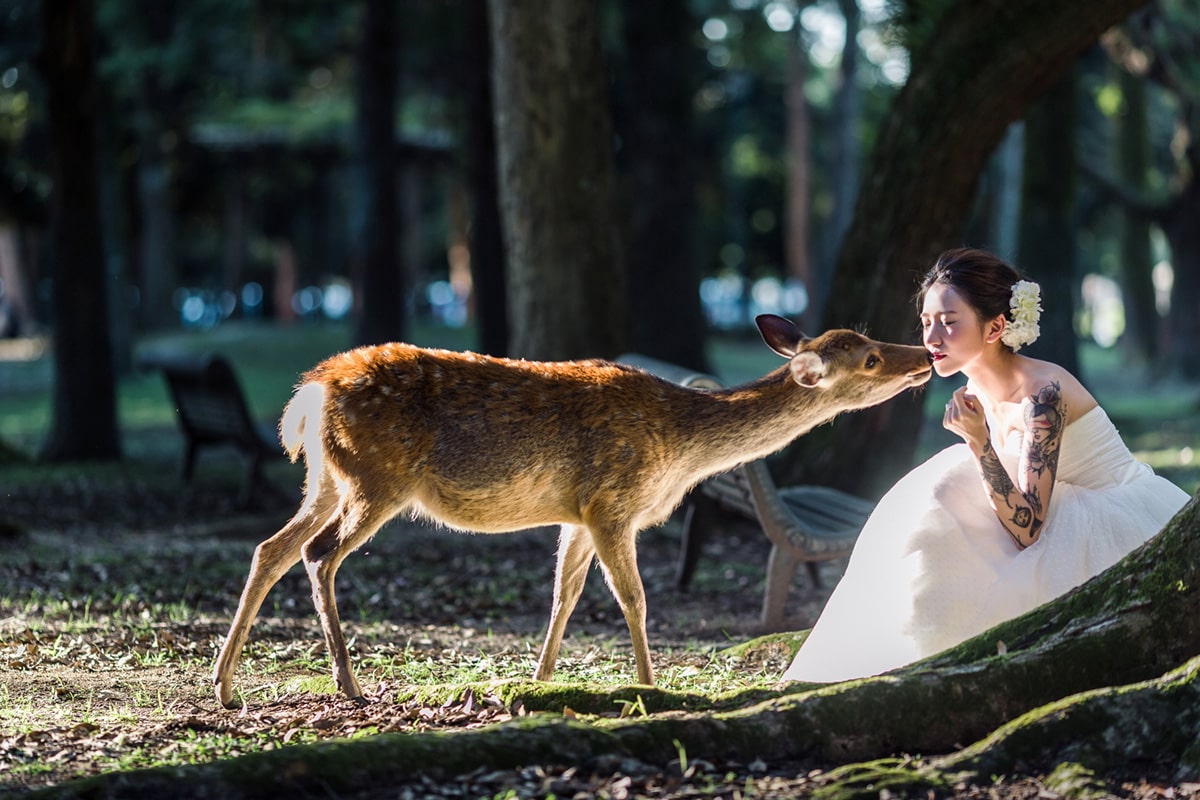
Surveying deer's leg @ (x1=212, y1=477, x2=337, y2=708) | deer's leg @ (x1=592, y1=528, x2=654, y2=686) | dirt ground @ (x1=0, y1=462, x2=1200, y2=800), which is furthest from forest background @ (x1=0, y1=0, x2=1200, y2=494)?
deer's leg @ (x1=212, y1=477, x2=337, y2=708)

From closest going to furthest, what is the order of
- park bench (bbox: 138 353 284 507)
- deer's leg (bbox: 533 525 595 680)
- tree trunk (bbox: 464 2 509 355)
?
1. deer's leg (bbox: 533 525 595 680)
2. park bench (bbox: 138 353 284 507)
3. tree trunk (bbox: 464 2 509 355)

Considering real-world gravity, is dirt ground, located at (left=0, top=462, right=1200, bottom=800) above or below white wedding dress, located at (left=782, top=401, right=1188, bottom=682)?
below

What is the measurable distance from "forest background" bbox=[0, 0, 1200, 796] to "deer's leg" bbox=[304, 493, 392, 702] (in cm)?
501

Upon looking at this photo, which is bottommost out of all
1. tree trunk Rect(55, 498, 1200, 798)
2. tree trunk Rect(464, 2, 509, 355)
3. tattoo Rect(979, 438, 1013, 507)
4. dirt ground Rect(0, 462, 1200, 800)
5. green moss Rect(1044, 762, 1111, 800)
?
dirt ground Rect(0, 462, 1200, 800)

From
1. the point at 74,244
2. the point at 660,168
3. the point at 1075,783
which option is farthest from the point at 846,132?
the point at 1075,783

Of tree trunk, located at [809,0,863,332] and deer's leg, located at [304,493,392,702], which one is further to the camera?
tree trunk, located at [809,0,863,332]

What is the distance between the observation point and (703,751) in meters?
4.54

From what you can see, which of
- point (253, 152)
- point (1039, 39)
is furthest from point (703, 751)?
point (253, 152)

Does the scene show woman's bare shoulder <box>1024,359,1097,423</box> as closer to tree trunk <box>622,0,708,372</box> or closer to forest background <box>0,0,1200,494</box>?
forest background <box>0,0,1200,494</box>

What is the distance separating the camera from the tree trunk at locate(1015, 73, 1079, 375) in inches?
682

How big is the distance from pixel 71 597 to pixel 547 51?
5012 millimetres

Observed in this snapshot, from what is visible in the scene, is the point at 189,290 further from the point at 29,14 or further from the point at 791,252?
the point at 29,14

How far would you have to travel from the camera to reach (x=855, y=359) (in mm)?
5852

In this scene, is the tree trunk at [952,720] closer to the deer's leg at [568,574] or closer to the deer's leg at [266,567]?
the deer's leg at [568,574]
